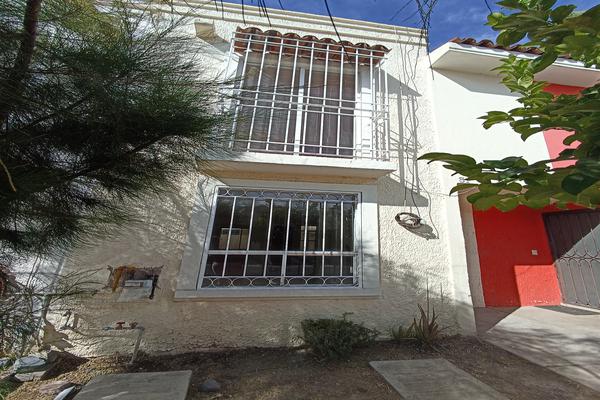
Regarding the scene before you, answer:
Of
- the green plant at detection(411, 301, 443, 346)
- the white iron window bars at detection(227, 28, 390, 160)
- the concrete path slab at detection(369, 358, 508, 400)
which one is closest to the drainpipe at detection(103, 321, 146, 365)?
the concrete path slab at detection(369, 358, 508, 400)

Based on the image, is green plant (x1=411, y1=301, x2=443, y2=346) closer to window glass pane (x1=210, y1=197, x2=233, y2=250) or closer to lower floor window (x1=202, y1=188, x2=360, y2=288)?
lower floor window (x1=202, y1=188, x2=360, y2=288)

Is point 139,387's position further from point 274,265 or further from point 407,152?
point 407,152

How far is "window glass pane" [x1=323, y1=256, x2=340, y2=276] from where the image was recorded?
517cm

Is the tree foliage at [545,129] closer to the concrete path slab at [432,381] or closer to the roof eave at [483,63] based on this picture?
the concrete path slab at [432,381]

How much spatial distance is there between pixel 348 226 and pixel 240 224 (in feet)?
6.87

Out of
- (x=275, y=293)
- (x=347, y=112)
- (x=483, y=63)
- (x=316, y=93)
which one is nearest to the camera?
(x=275, y=293)

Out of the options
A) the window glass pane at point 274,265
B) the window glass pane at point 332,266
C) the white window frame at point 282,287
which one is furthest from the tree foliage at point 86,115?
the window glass pane at point 332,266

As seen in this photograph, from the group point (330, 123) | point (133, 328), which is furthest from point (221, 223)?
point (330, 123)

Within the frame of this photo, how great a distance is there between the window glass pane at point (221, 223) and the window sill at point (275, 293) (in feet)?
2.65

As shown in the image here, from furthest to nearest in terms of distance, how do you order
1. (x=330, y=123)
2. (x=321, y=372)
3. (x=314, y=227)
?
(x=330, y=123)
(x=314, y=227)
(x=321, y=372)

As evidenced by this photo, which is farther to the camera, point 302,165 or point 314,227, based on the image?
point 314,227

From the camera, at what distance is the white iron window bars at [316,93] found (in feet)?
19.4

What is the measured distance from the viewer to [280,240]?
17.0 feet

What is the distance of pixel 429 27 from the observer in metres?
1.74
